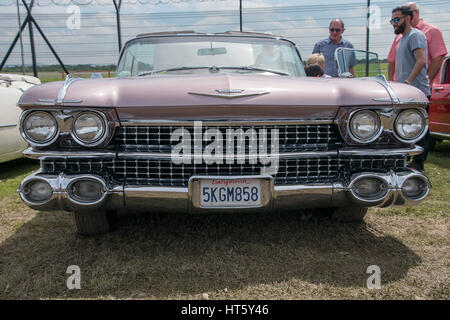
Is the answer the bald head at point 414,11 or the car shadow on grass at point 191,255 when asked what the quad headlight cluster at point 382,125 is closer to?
the car shadow on grass at point 191,255

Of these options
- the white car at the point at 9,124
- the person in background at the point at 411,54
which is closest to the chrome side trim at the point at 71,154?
the white car at the point at 9,124

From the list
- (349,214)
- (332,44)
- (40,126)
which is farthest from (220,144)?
(332,44)

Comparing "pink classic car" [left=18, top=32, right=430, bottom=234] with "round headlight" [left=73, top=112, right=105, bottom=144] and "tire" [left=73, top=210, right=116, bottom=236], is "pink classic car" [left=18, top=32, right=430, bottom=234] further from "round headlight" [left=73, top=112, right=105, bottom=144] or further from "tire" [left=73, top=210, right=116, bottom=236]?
"tire" [left=73, top=210, right=116, bottom=236]

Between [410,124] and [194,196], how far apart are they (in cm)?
139

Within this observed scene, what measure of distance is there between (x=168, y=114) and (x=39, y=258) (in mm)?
1270

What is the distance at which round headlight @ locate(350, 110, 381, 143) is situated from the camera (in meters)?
2.34

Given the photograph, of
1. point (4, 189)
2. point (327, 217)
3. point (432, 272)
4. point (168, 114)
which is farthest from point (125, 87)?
point (4, 189)

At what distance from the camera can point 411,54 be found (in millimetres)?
4195

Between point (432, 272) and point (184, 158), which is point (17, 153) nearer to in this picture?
point (184, 158)

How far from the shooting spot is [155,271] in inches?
89.7

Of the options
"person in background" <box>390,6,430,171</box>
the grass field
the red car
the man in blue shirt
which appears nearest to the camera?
the grass field

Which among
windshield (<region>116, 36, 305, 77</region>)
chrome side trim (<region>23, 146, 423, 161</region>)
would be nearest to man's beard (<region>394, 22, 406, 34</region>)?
windshield (<region>116, 36, 305, 77</region>)

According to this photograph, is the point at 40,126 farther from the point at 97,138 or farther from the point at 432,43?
the point at 432,43

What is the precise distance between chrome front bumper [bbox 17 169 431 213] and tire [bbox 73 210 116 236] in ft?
1.20
